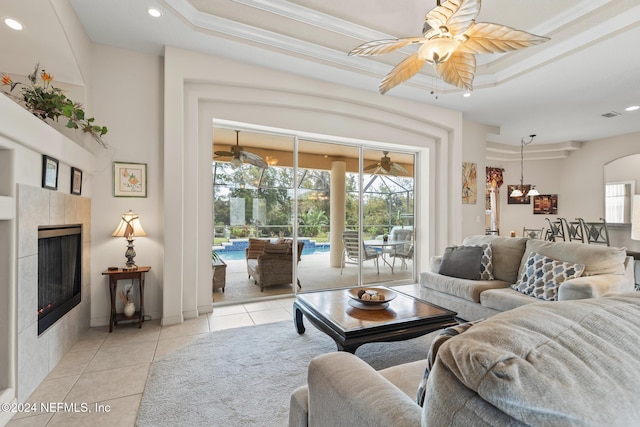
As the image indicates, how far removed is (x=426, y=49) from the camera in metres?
2.43

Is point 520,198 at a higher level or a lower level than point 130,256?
higher

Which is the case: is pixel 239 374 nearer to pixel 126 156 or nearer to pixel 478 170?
pixel 126 156

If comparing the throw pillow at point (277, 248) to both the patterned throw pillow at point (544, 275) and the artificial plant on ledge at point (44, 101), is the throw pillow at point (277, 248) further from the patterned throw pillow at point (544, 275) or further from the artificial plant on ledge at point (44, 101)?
the patterned throw pillow at point (544, 275)

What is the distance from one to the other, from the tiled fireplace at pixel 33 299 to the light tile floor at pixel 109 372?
0.39ft

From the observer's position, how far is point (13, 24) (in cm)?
262

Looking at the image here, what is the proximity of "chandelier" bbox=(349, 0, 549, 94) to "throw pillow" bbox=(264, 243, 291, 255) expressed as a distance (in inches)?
113

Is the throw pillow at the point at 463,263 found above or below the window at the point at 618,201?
below

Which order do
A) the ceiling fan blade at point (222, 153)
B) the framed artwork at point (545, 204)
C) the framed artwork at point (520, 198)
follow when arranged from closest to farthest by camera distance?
the ceiling fan blade at point (222, 153) → the framed artwork at point (545, 204) → the framed artwork at point (520, 198)

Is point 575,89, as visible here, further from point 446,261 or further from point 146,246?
point 146,246

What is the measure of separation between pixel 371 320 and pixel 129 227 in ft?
8.99

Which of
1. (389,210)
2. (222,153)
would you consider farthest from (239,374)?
(389,210)

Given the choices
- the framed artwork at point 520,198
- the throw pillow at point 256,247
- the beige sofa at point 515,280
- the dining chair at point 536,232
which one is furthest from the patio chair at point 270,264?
the framed artwork at point 520,198

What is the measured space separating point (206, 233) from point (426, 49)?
3217 mm

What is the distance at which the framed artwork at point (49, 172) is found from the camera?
92.9 inches
